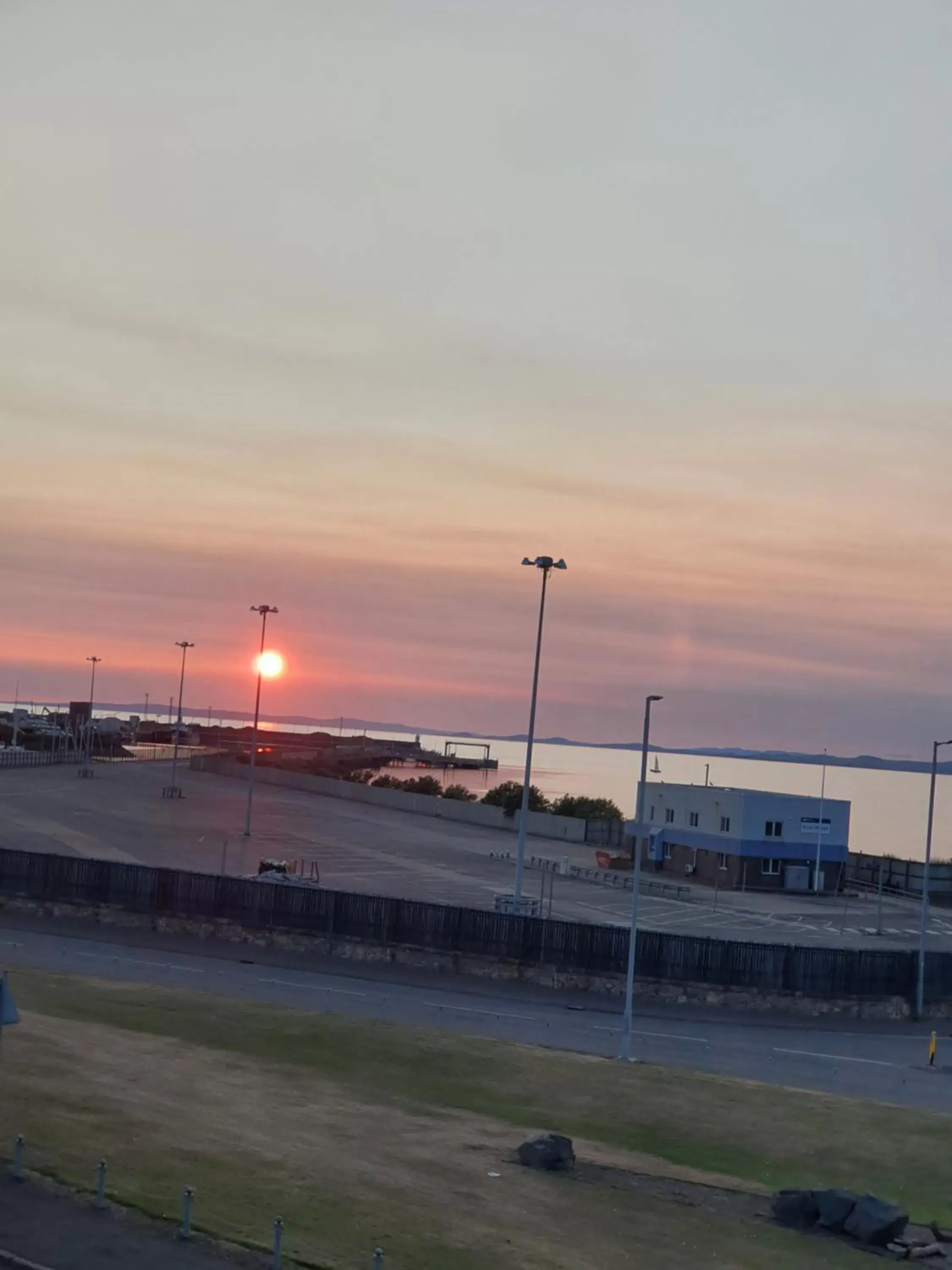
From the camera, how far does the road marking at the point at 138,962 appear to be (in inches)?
1666

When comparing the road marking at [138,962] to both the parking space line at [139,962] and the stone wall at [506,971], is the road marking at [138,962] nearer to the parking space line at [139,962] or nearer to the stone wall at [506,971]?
the parking space line at [139,962]

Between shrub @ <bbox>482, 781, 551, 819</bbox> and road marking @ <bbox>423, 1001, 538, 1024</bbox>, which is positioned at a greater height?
shrub @ <bbox>482, 781, 551, 819</bbox>

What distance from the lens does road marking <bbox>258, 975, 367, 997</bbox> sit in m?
Result: 40.8

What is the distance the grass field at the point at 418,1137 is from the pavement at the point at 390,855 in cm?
2403

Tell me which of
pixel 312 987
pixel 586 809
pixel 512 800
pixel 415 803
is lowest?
pixel 312 987

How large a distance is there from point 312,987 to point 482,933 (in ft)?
24.1

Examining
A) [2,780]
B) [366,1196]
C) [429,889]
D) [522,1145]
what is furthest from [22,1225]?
[2,780]

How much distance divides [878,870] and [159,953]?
60737mm

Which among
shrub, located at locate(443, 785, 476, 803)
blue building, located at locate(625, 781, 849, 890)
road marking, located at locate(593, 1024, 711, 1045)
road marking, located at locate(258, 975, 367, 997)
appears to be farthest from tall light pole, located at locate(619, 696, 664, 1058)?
shrub, located at locate(443, 785, 476, 803)

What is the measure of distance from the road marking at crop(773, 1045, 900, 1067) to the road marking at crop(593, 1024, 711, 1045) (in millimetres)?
2180

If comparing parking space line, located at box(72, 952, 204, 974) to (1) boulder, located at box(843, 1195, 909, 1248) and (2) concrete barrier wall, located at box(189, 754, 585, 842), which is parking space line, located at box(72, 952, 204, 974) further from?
(2) concrete barrier wall, located at box(189, 754, 585, 842)

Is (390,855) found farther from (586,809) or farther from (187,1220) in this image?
(187,1220)

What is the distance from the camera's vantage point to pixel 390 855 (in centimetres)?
8012

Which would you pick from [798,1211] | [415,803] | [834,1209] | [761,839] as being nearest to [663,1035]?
[798,1211]
